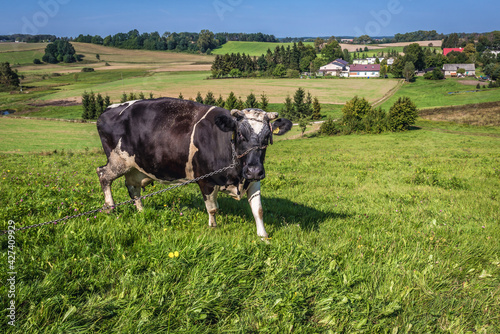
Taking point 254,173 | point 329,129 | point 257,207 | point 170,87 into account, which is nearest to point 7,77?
point 170,87

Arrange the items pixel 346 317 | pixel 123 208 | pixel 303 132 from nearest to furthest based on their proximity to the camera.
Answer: pixel 346 317, pixel 123 208, pixel 303 132

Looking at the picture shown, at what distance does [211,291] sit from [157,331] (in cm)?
71

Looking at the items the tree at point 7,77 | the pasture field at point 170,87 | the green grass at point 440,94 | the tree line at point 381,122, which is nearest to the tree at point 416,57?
the pasture field at point 170,87

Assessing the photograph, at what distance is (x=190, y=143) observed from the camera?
6535mm

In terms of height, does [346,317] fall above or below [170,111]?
below

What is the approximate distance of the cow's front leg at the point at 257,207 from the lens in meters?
5.92

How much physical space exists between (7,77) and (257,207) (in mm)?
114973

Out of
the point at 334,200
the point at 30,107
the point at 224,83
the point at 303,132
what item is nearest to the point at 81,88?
the point at 30,107

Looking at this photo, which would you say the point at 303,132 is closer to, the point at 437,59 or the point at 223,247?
the point at 223,247

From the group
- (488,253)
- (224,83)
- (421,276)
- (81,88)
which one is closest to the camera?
(421,276)

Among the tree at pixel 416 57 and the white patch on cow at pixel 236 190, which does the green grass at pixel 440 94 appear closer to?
the tree at pixel 416 57

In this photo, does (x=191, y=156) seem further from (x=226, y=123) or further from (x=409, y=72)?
(x=409, y=72)

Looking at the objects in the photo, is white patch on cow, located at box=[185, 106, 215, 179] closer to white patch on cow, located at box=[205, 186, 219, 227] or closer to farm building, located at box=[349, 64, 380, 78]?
white patch on cow, located at box=[205, 186, 219, 227]

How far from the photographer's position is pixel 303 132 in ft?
205
